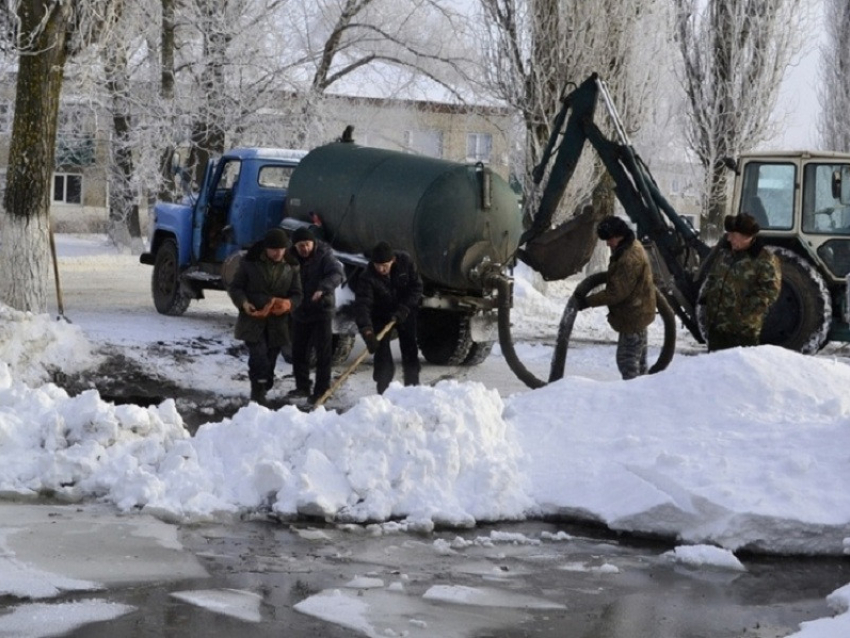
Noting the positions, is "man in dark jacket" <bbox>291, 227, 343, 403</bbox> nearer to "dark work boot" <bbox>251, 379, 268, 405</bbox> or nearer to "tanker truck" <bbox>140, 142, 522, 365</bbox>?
"dark work boot" <bbox>251, 379, 268, 405</bbox>

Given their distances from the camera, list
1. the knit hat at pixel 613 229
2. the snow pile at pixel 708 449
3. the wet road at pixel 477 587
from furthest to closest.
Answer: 1. the knit hat at pixel 613 229
2. the snow pile at pixel 708 449
3. the wet road at pixel 477 587

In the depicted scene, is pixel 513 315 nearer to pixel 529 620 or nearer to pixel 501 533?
pixel 501 533

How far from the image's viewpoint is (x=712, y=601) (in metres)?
7.36

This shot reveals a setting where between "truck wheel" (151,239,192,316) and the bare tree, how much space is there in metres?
16.7

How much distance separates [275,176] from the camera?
18.8 m

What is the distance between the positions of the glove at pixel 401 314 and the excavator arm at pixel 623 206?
3.93 metres

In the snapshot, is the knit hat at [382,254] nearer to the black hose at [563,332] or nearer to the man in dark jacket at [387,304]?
the man in dark jacket at [387,304]

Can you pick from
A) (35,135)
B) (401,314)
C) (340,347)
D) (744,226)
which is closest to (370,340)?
(401,314)

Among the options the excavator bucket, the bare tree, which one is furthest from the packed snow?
the bare tree

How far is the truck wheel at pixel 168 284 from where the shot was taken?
20234 mm

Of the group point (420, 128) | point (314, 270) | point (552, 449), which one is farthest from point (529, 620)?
point (420, 128)

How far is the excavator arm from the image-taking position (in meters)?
17.1

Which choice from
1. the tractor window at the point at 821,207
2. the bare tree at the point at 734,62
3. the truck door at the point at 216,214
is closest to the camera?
the tractor window at the point at 821,207

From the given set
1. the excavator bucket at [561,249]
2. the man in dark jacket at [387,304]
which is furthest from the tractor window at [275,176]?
the man in dark jacket at [387,304]
